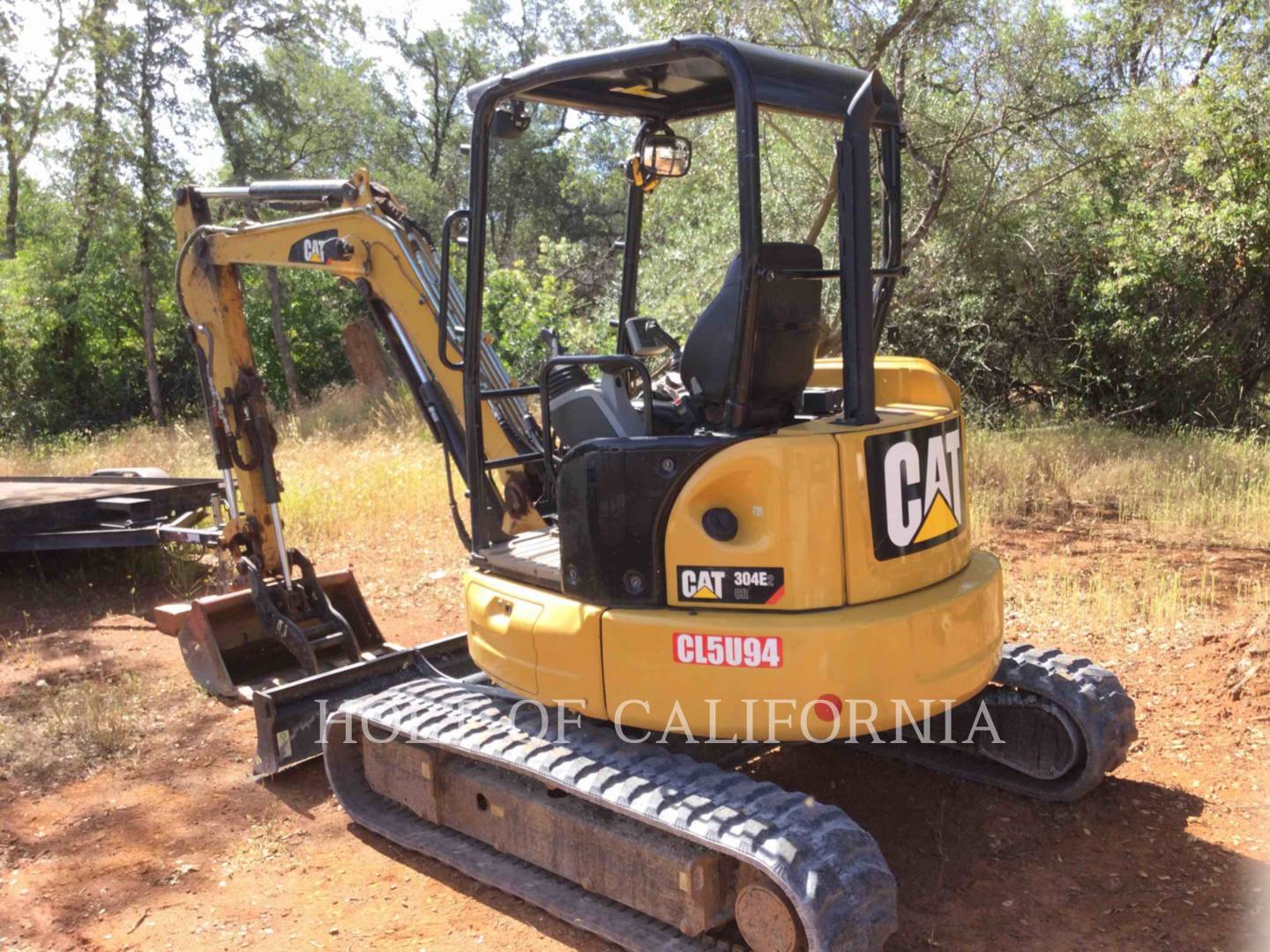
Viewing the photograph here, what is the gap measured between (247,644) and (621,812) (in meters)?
3.44

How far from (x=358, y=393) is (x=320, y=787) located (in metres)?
14.8

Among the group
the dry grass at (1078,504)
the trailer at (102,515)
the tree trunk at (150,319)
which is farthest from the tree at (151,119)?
the trailer at (102,515)

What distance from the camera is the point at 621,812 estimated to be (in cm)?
357

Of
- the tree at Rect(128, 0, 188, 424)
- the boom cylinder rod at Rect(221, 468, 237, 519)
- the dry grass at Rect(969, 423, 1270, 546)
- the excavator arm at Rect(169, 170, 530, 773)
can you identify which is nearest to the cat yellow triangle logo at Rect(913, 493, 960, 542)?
the excavator arm at Rect(169, 170, 530, 773)

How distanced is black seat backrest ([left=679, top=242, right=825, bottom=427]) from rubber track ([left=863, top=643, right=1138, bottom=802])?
1.75m

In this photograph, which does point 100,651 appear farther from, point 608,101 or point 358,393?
point 358,393

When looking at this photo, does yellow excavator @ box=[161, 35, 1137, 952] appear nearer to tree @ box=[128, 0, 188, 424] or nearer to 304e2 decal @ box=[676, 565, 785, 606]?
304e2 decal @ box=[676, 565, 785, 606]

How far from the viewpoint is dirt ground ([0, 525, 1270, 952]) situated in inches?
152

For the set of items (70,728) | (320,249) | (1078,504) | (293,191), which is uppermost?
(293,191)

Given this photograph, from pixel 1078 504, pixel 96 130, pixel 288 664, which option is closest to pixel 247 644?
pixel 288 664

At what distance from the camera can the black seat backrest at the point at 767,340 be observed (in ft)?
11.6

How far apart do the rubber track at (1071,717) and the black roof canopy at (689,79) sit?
2315mm

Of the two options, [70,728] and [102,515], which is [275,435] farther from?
[102,515]

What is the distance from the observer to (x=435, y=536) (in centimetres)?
962
